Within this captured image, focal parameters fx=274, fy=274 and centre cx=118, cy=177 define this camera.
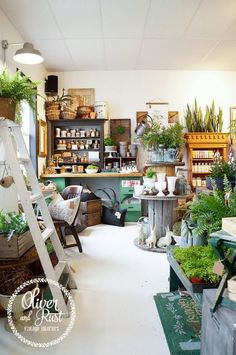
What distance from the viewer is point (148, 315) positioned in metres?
2.08

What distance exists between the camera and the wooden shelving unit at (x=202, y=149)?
544cm

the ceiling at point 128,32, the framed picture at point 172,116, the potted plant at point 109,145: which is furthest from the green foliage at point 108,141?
A: the ceiling at point 128,32

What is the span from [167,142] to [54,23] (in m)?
2.30

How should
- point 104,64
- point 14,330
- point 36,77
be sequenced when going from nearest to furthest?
1. point 14,330
2. point 36,77
3. point 104,64

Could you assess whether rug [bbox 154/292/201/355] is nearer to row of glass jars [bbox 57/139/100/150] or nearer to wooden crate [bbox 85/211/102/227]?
wooden crate [bbox 85/211/102/227]

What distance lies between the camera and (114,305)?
2.23m

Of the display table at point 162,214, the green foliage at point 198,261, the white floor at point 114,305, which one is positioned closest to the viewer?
the green foliage at point 198,261

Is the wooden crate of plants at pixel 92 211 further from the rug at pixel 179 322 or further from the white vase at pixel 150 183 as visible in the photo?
the rug at pixel 179 322

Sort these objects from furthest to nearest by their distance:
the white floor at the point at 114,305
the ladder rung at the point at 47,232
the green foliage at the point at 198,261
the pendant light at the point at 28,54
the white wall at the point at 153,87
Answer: the white wall at the point at 153,87, the pendant light at the point at 28,54, the ladder rung at the point at 47,232, the white floor at the point at 114,305, the green foliage at the point at 198,261

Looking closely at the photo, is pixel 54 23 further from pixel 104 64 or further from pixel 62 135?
pixel 62 135

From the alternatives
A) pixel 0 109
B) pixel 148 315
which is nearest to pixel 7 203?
pixel 0 109

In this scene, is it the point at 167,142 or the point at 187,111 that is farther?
the point at 187,111

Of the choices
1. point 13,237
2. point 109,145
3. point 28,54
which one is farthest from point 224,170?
point 109,145

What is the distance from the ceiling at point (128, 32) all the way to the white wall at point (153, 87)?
22cm
